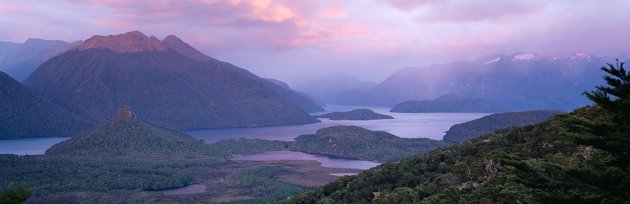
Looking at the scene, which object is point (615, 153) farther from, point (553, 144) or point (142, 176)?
point (142, 176)

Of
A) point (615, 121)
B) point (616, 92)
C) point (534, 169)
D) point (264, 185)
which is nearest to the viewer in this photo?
point (616, 92)

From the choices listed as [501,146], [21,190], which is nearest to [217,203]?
[501,146]

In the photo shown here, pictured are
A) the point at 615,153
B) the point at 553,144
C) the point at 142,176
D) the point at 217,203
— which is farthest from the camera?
the point at 142,176

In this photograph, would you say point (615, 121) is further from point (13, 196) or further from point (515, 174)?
point (13, 196)

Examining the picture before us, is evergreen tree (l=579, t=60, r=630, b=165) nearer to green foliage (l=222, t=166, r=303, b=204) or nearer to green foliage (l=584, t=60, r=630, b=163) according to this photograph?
green foliage (l=584, t=60, r=630, b=163)

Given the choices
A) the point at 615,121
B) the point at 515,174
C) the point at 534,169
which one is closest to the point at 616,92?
the point at 615,121

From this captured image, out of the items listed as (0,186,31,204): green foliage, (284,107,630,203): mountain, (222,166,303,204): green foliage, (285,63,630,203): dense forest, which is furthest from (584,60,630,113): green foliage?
(222,166,303,204): green foliage

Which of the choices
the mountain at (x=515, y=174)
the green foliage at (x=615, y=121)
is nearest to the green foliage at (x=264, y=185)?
the mountain at (x=515, y=174)
